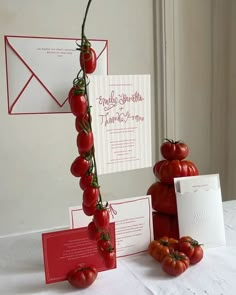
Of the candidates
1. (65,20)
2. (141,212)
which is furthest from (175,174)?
(65,20)

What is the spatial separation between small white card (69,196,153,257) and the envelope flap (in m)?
0.36

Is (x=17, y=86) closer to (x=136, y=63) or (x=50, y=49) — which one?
(x=50, y=49)

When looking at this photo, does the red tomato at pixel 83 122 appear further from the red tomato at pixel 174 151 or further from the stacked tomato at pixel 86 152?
the red tomato at pixel 174 151

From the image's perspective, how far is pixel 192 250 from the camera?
2.58 ft

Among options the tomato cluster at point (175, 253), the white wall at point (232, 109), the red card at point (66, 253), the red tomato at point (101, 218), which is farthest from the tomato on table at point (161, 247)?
the white wall at point (232, 109)

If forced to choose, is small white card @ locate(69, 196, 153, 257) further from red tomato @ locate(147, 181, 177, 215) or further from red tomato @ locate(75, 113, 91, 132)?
red tomato @ locate(75, 113, 91, 132)

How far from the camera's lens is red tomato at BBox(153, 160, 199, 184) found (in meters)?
0.89

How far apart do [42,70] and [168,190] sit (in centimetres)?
48

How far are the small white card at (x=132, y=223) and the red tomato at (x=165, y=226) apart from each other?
0.05m

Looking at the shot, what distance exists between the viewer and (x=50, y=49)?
3.34ft

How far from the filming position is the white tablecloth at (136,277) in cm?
70

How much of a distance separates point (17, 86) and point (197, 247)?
678 millimetres

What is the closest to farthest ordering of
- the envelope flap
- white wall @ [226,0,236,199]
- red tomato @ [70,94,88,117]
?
1. red tomato @ [70,94,88,117]
2. the envelope flap
3. white wall @ [226,0,236,199]

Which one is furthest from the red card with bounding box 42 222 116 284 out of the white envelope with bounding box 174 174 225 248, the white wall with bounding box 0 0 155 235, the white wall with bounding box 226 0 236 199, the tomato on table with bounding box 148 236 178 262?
the white wall with bounding box 226 0 236 199
